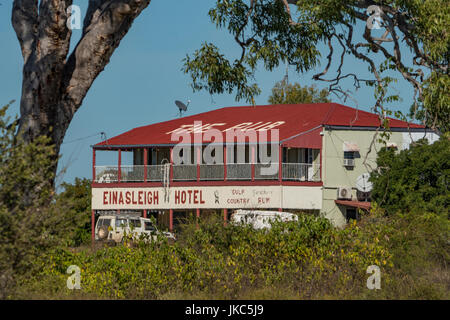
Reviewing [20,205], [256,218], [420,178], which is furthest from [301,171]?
[20,205]

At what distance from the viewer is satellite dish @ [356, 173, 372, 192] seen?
123 feet

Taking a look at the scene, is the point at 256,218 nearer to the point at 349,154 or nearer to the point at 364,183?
the point at 364,183

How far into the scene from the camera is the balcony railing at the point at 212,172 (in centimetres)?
3806

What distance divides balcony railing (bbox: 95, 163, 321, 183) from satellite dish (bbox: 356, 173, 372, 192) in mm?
2308

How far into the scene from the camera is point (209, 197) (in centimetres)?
3862

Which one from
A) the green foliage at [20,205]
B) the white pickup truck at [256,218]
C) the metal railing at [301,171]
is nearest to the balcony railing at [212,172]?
the metal railing at [301,171]

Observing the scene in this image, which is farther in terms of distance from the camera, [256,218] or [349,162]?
[349,162]

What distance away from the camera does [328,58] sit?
1543 centimetres

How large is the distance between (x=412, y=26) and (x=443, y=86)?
141 cm

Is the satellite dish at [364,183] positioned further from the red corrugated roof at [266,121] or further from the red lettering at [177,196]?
the red lettering at [177,196]

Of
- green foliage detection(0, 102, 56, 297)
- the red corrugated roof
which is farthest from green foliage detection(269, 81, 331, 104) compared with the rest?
green foliage detection(0, 102, 56, 297)

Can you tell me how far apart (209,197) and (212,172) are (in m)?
1.43

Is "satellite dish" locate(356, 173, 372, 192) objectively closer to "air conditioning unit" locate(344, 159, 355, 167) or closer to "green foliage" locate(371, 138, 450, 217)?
"air conditioning unit" locate(344, 159, 355, 167)
